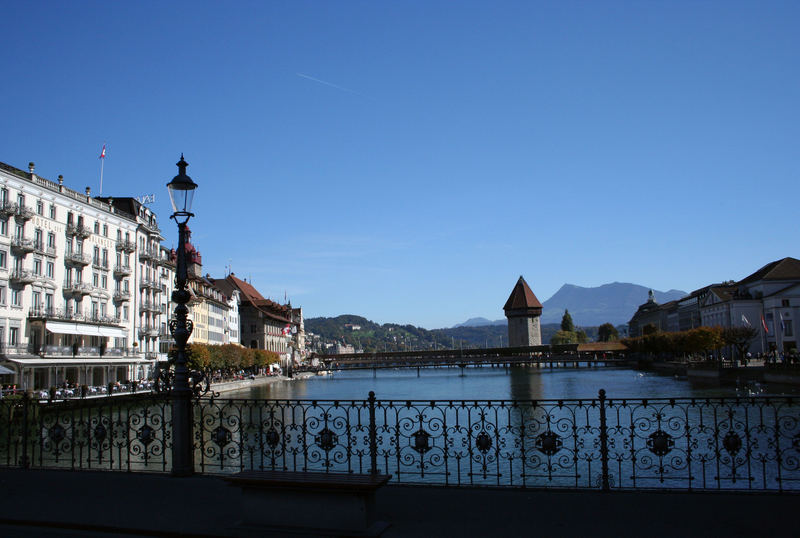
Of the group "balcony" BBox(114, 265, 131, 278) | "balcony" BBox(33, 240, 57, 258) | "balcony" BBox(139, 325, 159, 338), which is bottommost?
"balcony" BBox(139, 325, 159, 338)

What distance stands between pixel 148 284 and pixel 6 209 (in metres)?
19.7

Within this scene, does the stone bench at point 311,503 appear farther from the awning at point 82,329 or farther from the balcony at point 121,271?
the balcony at point 121,271

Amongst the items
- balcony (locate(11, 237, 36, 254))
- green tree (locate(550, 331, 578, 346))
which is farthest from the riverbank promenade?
green tree (locate(550, 331, 578, 346))

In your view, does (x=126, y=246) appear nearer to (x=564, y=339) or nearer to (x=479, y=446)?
(x=479, y=446)

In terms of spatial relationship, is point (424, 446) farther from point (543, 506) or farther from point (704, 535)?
point (704, 535)

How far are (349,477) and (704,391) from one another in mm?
48984

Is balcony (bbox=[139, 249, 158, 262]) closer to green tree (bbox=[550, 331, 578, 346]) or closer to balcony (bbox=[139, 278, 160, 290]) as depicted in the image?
balcony (bbox=[139, 278, 160, 290])

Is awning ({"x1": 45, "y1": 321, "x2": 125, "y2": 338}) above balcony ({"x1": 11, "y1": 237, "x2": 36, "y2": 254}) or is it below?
below

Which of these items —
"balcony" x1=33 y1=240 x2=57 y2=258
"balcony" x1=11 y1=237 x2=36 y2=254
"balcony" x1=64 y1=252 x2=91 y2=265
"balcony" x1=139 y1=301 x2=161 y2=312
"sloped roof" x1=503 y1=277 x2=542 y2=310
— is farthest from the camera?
"sloped roof" x1=503 y1=277 x2=542 y2=310

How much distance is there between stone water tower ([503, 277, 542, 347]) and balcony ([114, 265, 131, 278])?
99.7 metres

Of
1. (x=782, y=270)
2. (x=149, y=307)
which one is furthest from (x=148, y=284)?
(x=782, y=270)

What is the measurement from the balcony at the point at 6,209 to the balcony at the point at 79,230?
6349 mm

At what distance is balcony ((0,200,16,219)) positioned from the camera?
39938 mm

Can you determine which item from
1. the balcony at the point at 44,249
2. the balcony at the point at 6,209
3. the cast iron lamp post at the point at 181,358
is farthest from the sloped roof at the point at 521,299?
the cast iron lamp post at the point at 181,358
